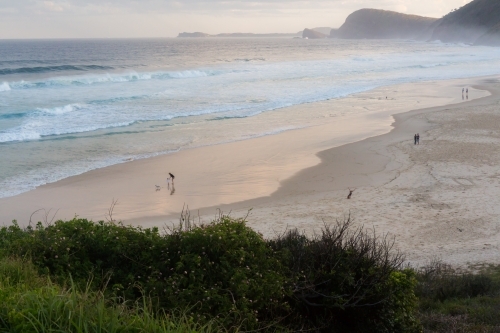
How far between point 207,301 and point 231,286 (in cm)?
35

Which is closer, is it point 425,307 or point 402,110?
point 425,307

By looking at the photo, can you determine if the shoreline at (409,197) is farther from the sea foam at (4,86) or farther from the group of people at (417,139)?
the sea foam at (4,86)

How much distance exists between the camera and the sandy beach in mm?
13258

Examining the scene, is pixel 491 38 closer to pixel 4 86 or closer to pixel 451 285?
pixel 4 86

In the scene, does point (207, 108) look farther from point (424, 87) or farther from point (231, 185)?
point (424, 87)

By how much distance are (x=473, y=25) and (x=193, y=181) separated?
14818 cm

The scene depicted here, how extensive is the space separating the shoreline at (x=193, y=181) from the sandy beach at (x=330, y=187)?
0.04 m

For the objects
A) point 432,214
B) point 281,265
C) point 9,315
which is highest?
point 9,315

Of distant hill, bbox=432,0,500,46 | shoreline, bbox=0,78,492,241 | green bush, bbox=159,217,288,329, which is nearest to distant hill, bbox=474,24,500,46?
distant hill, bbox=432,0,500,46

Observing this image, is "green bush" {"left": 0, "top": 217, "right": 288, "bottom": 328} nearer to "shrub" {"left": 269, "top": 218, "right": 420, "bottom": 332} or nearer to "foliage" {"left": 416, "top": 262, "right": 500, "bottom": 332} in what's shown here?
"shrub" {"left": 269, "top": 218, "right": 420, "bottom": 332}

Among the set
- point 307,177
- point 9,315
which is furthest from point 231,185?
point 9,315

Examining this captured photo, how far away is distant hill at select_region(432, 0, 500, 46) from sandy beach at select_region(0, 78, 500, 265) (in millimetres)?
111996

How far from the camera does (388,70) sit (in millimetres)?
61375

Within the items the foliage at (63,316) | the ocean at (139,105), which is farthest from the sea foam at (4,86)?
the foliage at (63,316)
